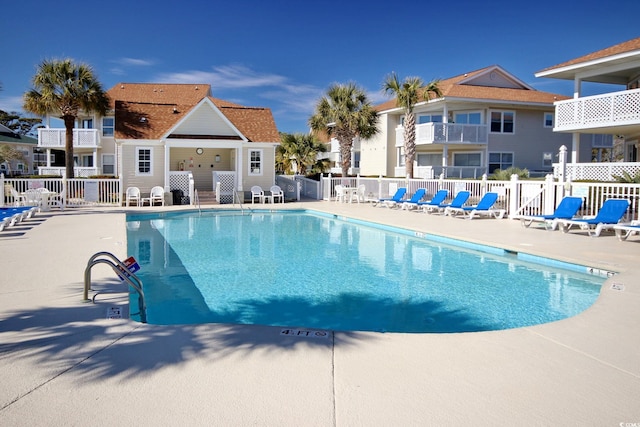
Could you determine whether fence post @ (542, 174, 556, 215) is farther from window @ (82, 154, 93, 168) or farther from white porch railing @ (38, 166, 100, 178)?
window @ (82, 154, 93, 168)

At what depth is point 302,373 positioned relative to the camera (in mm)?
3883

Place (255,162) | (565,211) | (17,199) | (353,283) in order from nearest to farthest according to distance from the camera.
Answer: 1. (353,283)
2. (565,211)
3. (17,199)
4. (255,162)

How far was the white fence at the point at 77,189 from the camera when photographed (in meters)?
19.9

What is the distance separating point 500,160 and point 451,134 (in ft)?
13.3

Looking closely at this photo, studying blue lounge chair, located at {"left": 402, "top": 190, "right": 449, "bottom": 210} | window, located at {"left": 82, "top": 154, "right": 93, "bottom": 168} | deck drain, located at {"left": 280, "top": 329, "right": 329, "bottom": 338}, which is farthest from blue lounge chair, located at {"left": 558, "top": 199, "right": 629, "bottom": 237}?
window, located at {"left": 82, "top": 154, "right": 93, "bottom": 168}

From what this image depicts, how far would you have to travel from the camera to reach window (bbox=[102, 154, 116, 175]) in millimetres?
33406

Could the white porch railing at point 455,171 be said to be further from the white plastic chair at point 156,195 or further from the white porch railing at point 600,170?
the white plastic chair at point 156,195

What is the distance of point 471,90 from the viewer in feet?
96.3

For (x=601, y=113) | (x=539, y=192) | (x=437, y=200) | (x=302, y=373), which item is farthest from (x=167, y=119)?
(x=302, y=373)

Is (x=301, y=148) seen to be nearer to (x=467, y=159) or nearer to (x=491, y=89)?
(x=467, y=159)

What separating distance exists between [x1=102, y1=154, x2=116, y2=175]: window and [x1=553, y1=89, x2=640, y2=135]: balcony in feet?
92.8

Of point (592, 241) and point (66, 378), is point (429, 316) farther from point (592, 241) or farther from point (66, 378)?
point (592, 241)

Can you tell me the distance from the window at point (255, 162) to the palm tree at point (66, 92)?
8.27m

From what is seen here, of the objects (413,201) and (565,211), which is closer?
(565,211)
